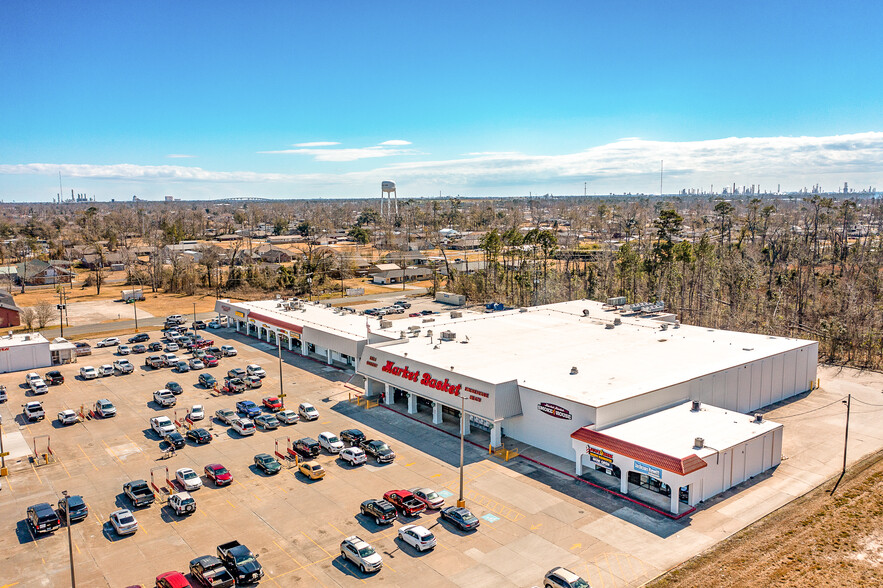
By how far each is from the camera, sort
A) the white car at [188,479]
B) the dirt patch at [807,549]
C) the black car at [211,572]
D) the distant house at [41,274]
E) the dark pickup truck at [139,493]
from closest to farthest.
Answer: the black car at [211,572] → the dirt patch at [807,549] → the dark pickup truck at [139,493] → the white car at [188,479] → the distant house at [41,274]

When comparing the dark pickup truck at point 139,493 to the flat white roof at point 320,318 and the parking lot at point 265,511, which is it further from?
the flat white roof at point 320,318

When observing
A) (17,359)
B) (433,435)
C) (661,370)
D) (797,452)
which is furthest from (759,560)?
(17,359)

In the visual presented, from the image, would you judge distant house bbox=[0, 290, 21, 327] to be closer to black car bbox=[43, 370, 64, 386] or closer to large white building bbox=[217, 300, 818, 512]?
black car bbox=[43, 370, 64, 386]

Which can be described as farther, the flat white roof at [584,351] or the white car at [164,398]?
the white car at [164,398]

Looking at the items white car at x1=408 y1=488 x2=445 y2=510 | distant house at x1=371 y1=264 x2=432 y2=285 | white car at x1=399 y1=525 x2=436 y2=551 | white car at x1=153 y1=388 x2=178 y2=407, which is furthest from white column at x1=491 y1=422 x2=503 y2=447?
distant house at x1=371 y1=264 x2=432 y2=285

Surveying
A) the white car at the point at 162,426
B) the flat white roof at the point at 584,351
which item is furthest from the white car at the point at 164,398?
the flat white roof at the point at 584,351

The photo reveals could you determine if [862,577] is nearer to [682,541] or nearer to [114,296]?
[682,541]

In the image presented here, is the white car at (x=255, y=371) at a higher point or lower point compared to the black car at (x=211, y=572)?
higher

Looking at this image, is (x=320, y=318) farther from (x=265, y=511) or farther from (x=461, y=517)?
(x=461, y=517)
